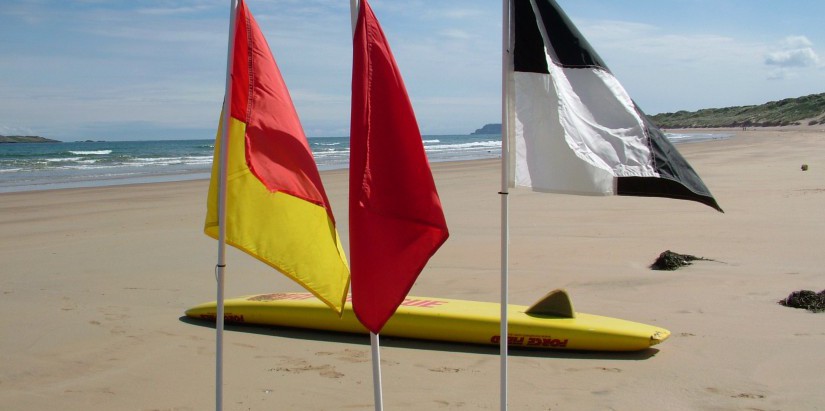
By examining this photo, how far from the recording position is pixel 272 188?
3.16 m

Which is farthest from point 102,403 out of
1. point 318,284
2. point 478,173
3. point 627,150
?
point 478,173

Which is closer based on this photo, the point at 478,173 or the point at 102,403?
the point at 102,403

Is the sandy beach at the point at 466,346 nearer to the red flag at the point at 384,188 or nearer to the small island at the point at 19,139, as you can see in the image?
the red flag at the point at 384,188

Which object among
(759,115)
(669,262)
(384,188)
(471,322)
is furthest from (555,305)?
(759,115)

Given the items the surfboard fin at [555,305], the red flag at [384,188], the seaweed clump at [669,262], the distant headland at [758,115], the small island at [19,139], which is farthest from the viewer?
the small island at [19,139]

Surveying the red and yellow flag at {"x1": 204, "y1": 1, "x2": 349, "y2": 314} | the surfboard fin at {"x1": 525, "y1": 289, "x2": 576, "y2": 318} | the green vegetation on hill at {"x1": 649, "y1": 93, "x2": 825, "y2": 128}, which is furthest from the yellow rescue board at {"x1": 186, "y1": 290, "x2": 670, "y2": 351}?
the green vegetation on hill at {"x1": 649, "y1": 93, "x2": 825, "y2": 128}

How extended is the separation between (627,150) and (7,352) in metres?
4.69

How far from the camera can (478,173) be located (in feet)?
76.7

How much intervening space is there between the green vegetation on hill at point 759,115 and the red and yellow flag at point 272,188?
69.4 metres

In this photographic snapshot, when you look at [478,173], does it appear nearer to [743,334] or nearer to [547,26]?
[743,334]

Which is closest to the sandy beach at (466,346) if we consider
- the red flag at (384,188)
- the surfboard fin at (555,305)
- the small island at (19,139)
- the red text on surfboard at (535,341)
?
the red text on surfboard at (535,341)

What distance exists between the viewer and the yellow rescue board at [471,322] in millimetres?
5207

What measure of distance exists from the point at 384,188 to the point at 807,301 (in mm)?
4519

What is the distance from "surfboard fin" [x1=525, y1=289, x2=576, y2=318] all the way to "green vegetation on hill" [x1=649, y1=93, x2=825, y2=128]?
66.7 meters
